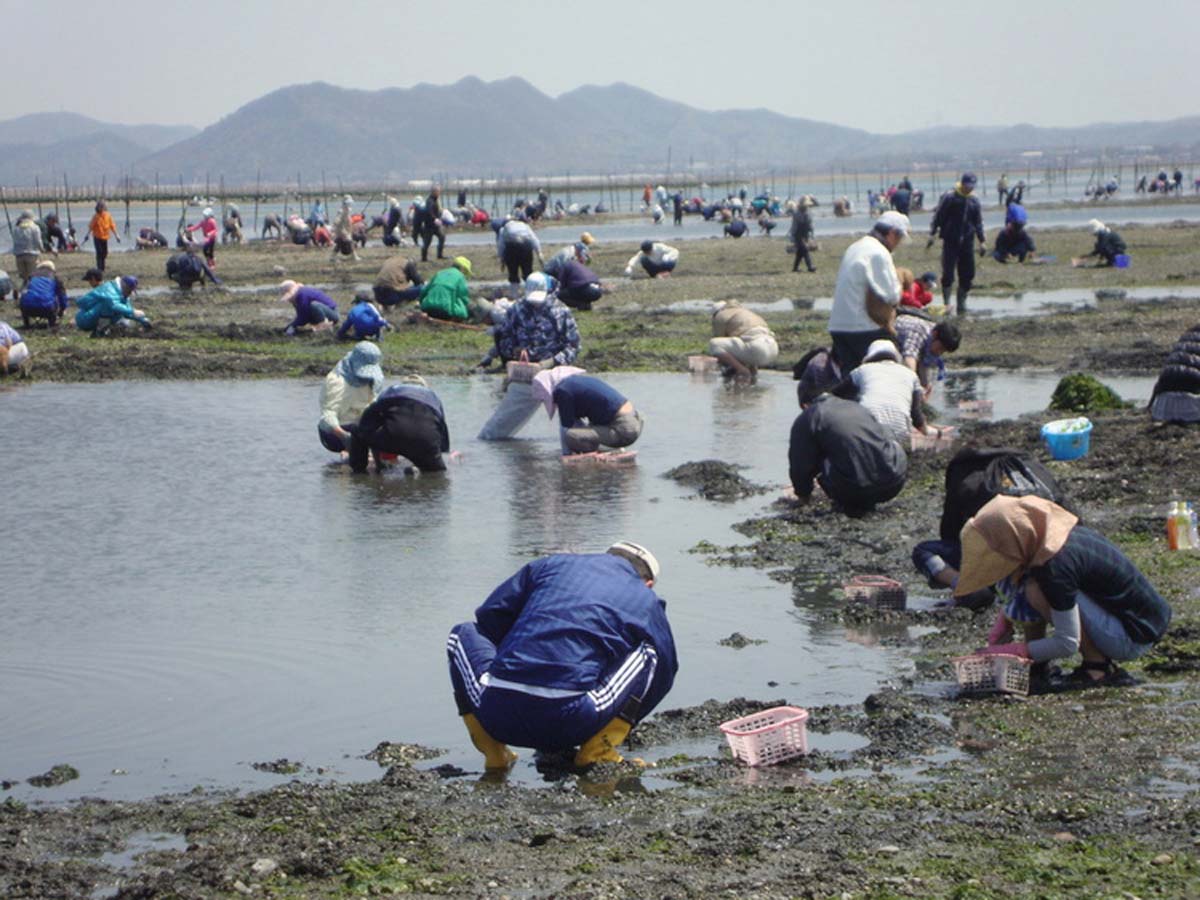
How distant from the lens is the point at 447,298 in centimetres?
2555

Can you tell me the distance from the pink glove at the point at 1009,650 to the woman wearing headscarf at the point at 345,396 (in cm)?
805

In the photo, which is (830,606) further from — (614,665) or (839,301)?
(839,301)

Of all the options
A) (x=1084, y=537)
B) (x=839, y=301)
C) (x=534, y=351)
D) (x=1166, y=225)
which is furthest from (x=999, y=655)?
(x=1166, y=225)

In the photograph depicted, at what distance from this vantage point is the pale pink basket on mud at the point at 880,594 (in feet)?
31.2

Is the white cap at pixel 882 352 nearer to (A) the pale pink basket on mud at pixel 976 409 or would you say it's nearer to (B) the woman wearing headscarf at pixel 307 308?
(A) the pale pink basket on mud at pixel 976 409

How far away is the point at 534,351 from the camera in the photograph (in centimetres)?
1692

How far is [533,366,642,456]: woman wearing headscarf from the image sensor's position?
14.9 meters

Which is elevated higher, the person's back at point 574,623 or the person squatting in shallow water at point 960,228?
the person squatting in shallow water at point 960,228

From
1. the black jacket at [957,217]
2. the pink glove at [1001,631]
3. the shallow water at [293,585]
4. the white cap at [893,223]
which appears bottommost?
the shallow water at [293,585]

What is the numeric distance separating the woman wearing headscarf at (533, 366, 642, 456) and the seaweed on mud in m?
0.79

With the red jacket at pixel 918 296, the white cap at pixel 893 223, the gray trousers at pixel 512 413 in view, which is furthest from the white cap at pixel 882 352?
the red jacket at pixel 918 296

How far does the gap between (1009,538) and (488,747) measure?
94.6 inches

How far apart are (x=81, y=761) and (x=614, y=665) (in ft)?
7.77

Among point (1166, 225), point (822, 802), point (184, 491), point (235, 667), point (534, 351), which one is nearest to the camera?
point (822, 802)
